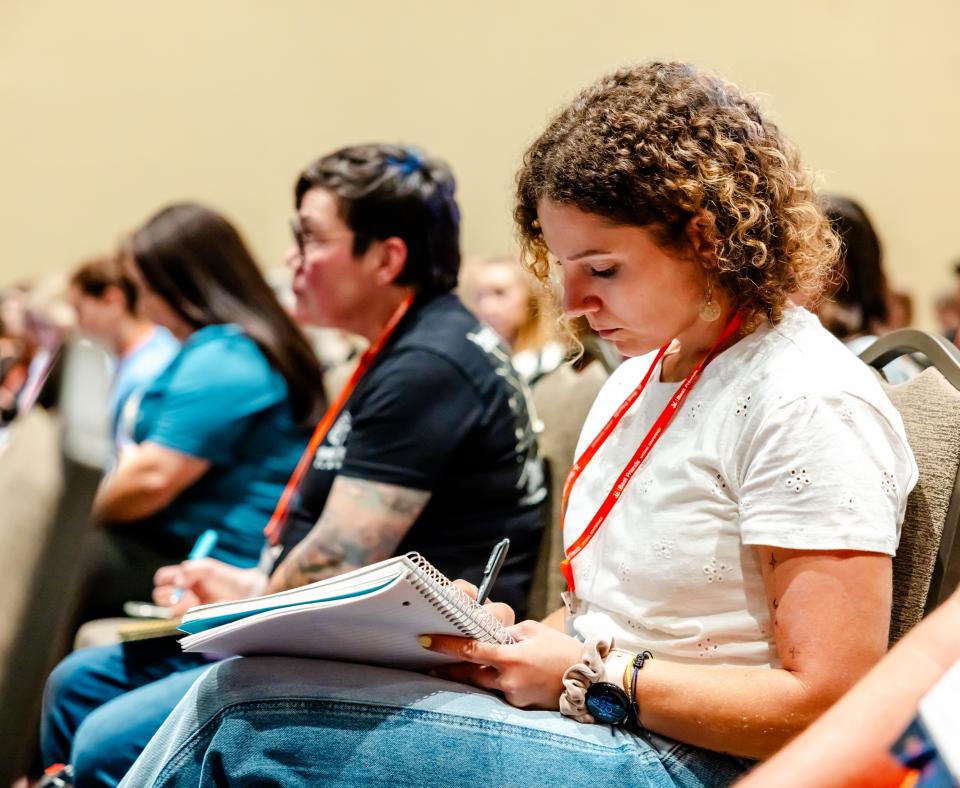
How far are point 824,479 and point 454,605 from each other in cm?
36

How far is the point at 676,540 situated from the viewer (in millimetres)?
1057

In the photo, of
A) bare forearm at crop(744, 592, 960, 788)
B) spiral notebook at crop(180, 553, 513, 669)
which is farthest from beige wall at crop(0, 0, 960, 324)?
bare forearm at crop(744, 592, 960, 788)

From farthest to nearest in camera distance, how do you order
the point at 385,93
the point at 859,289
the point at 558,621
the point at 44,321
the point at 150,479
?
the point at 385,93 → the point at 44,321 → the point at 859,289 → the point at 150,479 → the point at 558,621

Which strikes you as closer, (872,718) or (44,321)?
(872,718)

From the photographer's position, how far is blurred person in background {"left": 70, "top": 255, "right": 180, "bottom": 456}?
3387 millimetres

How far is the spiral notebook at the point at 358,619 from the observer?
95 cm

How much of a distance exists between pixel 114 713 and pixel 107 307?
272cm

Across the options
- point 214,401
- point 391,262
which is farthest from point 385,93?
point 391,262

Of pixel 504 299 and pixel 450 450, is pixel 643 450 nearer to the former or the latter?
pixel 450 450

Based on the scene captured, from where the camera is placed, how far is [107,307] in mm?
4004

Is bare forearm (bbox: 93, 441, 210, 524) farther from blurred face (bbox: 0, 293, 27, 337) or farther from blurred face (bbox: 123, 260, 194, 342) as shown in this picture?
blurred face (bbox: 0, 293, 27, 337)

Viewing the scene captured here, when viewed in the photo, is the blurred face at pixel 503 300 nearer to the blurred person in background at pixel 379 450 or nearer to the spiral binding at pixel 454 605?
the blurred person in background at pixel 379 450

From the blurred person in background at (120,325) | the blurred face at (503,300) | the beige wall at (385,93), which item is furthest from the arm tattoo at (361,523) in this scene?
the beige wall at (385,93)

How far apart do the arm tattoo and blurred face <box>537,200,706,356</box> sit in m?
0.52
